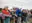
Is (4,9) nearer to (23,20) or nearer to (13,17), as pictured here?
(13,17)

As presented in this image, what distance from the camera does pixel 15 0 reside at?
883mm

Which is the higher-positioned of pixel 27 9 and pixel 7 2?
pixel 7 2

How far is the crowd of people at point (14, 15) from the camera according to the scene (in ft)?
2.70

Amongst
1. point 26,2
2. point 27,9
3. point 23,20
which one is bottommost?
point 23,20

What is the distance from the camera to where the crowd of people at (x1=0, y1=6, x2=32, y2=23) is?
2.70 feet

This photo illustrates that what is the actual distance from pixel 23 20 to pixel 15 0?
0.99 feet

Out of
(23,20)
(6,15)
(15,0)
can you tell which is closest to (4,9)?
(6,15)

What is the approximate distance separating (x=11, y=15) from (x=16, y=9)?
0.11m

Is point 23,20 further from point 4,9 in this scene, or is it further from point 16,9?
point 4,9

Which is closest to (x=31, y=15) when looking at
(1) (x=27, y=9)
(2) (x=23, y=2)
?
(1) (x=27, y=9)

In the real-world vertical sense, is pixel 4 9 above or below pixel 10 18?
above

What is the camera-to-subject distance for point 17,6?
2.90 ft

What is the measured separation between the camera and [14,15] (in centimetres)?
86

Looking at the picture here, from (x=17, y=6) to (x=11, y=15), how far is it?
0.50 feet
